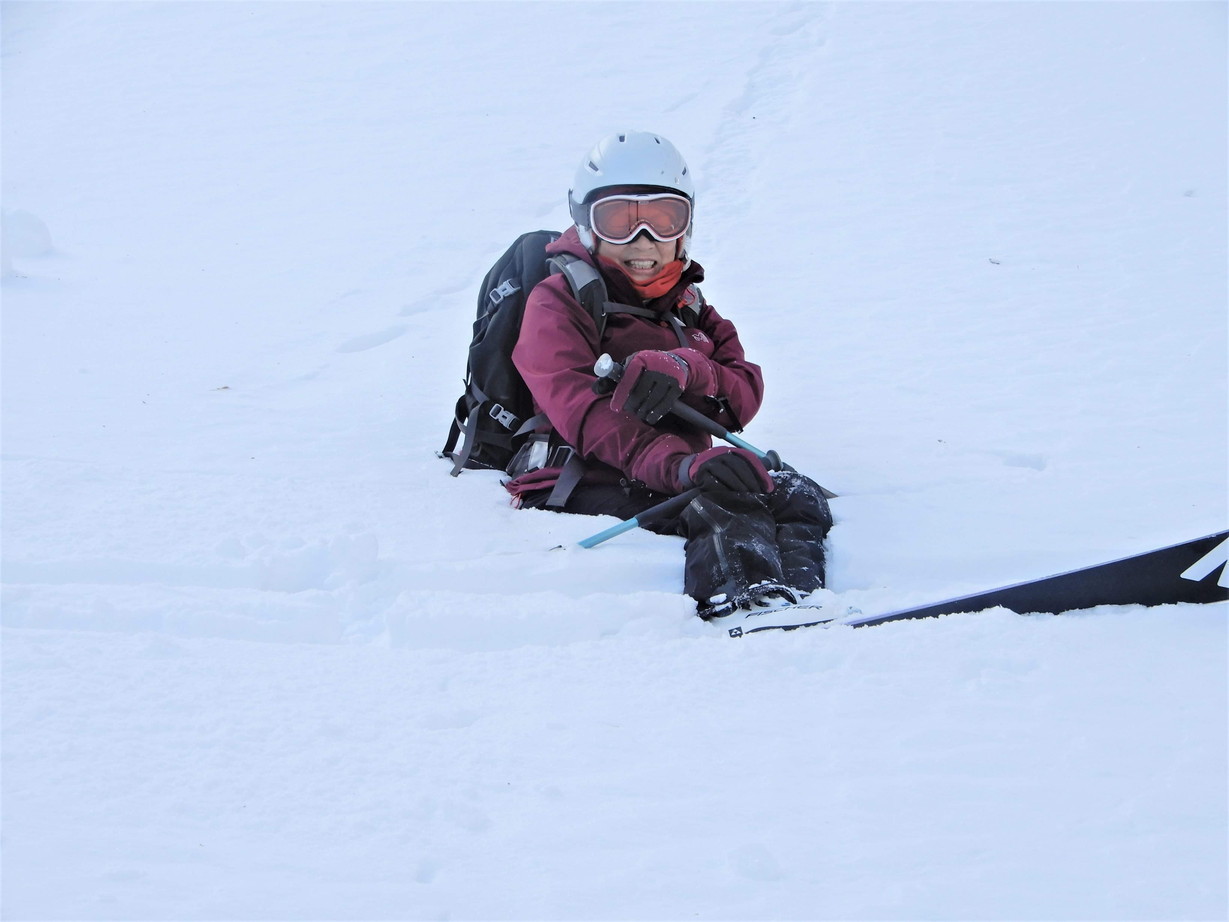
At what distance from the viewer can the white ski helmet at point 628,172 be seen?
4.17 m

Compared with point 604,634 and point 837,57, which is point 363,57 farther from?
point 604,634

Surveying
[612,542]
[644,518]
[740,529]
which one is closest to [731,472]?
[740,529]

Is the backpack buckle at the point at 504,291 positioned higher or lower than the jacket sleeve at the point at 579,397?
higher

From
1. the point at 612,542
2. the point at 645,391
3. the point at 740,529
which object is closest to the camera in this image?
the point at 740,529

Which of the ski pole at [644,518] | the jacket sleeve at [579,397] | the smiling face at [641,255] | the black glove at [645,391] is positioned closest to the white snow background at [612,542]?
the ski pole at [644,518]

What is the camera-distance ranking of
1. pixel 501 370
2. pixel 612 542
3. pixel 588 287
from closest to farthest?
1. pixel 612 542
2. pixel 588 287
3. pixel 501 370

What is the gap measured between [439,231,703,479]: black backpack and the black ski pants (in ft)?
1.15

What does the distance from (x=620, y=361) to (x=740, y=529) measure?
1.00 meters

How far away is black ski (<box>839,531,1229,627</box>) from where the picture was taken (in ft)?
Result: 10.5

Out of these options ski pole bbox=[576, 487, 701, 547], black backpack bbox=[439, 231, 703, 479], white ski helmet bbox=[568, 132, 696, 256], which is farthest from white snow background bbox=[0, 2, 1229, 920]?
white ski helmet bbox=[568, 132, 696, 256]

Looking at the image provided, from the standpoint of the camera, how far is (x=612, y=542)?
12.6ft

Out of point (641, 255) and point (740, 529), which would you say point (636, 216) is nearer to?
point (641, 255)

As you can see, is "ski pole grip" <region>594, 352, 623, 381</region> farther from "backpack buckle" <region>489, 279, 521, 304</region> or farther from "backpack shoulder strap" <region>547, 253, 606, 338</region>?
"backpack buckle" <region>489, 279, 521, 304</region>

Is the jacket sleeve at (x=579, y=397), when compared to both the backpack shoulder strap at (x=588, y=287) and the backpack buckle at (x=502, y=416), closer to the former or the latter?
the backpack shoulder strap at (x=588, y=287)
